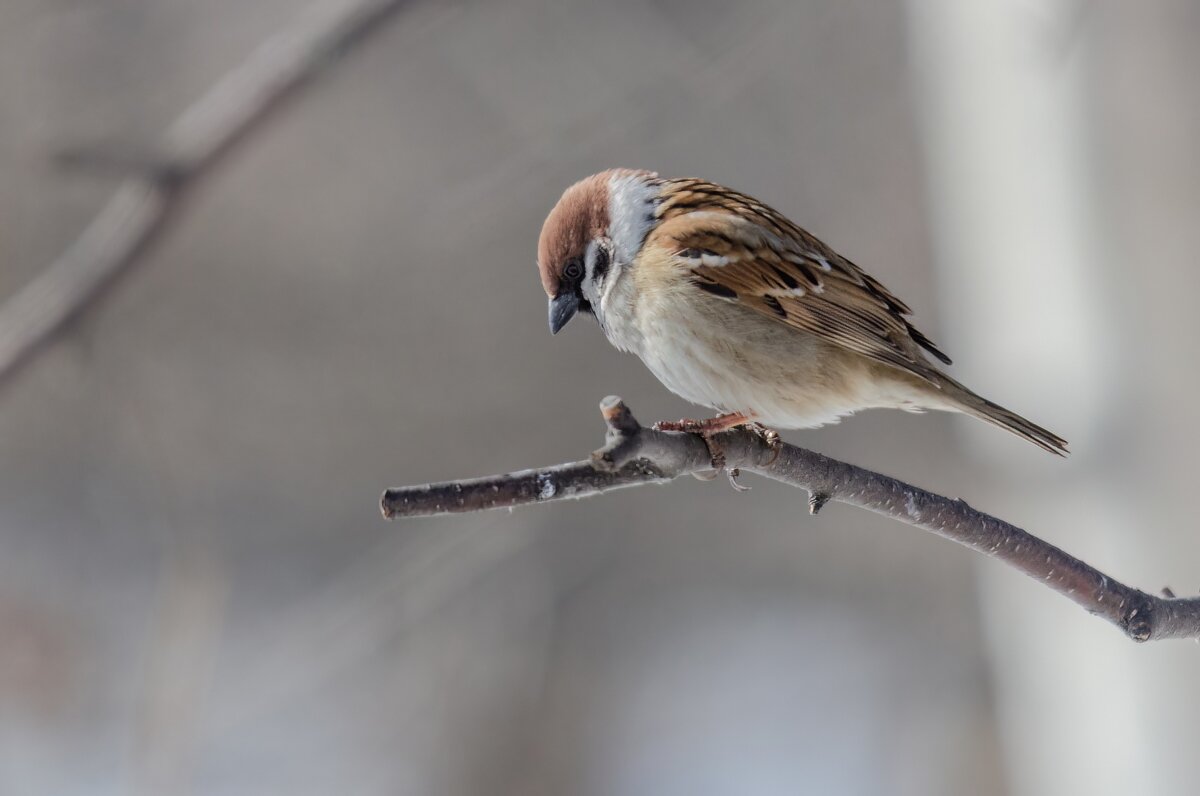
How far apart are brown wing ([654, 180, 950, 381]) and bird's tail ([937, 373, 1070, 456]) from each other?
0.14 ft

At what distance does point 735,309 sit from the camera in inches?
72.2

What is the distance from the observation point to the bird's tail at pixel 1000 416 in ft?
5.36

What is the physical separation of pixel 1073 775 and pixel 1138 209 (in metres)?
1.37

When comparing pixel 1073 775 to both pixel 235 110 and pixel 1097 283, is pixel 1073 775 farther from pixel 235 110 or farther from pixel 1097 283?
pixel 235 110

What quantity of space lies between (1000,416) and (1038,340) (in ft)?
4.05

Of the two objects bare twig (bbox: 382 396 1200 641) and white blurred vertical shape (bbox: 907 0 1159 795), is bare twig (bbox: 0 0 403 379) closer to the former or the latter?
bare twig (bbox: 382 396 1200 641)

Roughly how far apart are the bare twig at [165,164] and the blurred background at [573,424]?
97 centimetres

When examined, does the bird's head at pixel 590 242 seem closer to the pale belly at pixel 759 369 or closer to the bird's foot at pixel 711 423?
the pale belly at pixel 759 369

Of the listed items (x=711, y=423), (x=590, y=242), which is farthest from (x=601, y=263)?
(x=711, y=423)

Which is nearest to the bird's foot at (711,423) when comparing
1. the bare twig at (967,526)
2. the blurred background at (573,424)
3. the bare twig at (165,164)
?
the bare twig at (967,526)

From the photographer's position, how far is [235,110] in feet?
5.15

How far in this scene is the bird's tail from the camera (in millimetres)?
1635

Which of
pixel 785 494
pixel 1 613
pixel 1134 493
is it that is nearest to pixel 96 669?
pixel 1 613

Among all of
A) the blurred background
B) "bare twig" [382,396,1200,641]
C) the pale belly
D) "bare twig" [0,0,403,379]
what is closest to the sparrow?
the pale belly
